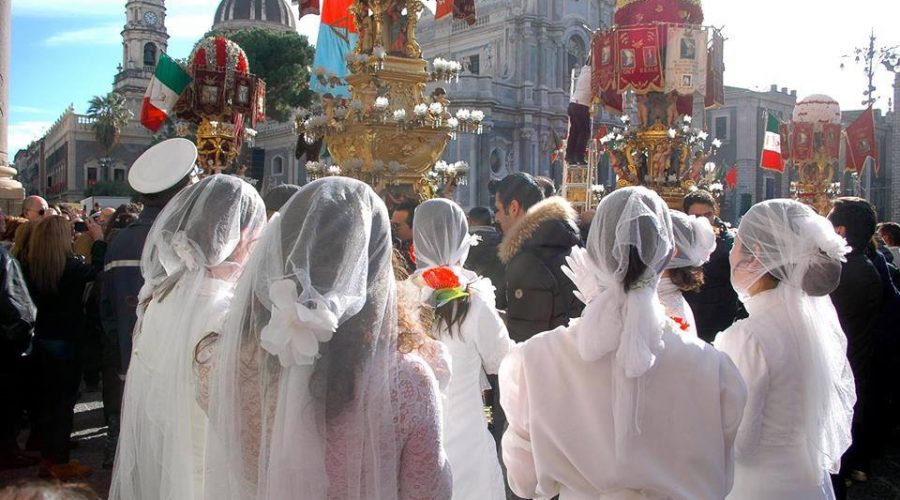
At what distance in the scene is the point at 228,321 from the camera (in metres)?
2.28

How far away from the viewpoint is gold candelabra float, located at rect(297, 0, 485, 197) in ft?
35.0

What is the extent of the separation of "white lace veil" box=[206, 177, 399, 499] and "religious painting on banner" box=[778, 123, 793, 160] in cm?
2418

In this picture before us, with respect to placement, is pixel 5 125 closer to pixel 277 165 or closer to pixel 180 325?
pixel 180 325

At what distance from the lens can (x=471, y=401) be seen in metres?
4.10

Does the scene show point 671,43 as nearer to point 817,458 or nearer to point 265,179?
point 817,458

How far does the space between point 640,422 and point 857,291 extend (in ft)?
11.1

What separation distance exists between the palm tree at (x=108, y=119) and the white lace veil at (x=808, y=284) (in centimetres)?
7012

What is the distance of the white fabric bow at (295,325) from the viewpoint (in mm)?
1952

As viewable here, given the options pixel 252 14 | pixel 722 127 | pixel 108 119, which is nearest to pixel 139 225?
pixel 722 127

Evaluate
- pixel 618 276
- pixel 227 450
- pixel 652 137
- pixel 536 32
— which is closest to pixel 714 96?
pixel 652 137

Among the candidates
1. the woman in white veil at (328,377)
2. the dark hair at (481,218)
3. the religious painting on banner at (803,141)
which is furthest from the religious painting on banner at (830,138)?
the woman in white veil at (328,377)

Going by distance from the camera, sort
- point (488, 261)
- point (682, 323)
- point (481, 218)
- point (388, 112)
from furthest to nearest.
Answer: point (388, 112), point (481, 218), point (488, 261), point (682, 323)

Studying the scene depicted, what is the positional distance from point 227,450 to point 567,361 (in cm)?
112

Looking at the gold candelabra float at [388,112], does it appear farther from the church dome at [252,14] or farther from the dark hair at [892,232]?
the church dome at [252,14]
